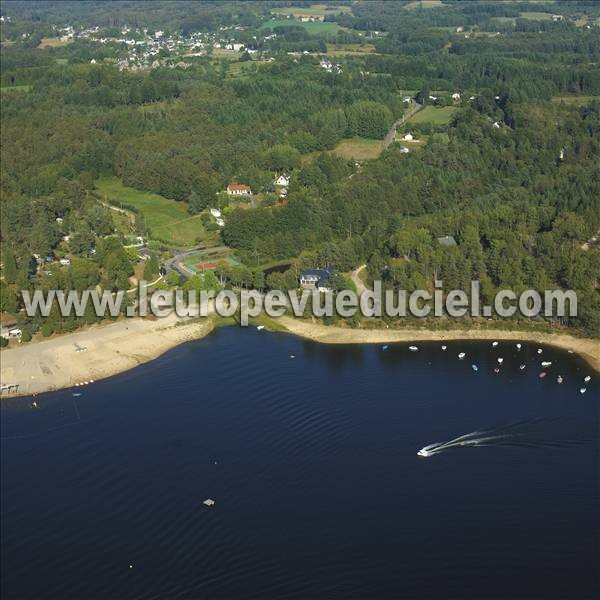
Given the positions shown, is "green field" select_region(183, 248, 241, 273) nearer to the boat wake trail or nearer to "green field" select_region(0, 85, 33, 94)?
the boat wake trail

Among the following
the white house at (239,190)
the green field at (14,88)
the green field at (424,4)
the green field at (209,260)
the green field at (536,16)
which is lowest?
the green field at (209,260)

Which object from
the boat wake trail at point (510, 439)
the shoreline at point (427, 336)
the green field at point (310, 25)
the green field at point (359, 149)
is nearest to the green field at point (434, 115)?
the green field at point (359, 149)

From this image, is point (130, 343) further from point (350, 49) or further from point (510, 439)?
point (350, 49)

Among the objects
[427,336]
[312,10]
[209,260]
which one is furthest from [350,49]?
[427,336]

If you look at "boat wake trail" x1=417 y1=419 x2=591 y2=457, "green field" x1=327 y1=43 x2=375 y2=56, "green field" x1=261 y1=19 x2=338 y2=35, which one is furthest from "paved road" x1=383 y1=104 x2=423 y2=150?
"green field" x1=261 y1=19 x2=338 y2=35

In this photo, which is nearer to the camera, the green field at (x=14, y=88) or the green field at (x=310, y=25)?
the green field at (x=14, y=88)

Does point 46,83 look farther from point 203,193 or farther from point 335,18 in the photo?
point 335,18

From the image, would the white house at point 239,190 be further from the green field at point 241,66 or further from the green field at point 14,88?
the green field at point 241,66
